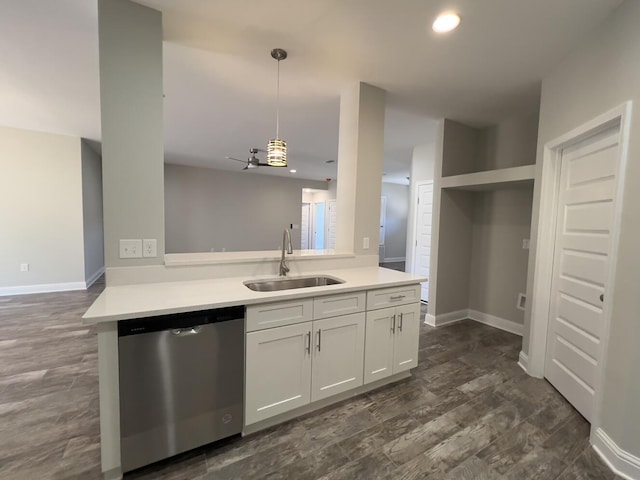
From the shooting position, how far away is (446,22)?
191 centimetres

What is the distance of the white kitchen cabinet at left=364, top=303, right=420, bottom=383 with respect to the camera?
225cm

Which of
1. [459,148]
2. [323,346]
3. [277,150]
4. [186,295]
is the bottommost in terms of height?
[323,346]

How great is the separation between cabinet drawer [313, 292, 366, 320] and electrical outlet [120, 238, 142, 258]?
121 centimetres

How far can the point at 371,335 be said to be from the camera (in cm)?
224

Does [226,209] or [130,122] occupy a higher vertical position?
[130,122]

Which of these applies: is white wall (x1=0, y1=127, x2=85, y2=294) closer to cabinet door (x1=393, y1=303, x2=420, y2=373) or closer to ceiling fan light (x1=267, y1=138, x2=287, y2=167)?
ceiling fan light (x1=267, y1=138, x2=287, y2=167)

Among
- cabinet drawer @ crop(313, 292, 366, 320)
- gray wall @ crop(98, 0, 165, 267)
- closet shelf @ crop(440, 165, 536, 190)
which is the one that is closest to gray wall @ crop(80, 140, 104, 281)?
gray wall @ crop(98, 0, 165, 267)

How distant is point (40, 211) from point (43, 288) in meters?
1.30

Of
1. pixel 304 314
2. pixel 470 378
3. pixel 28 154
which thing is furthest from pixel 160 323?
pixel 28 154

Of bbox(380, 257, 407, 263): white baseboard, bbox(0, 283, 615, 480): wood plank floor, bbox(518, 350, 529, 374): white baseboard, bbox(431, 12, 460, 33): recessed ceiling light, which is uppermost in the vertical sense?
bbox(431, 12, 460, 33): recessed ceiling light

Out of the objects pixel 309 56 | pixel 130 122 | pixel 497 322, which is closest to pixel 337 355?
pixel 130 122

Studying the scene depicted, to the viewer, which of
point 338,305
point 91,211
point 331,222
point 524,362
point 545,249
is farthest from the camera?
point 331,222

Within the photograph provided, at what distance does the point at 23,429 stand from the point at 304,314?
75.9 inches

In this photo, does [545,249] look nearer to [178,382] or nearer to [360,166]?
[360,166]
